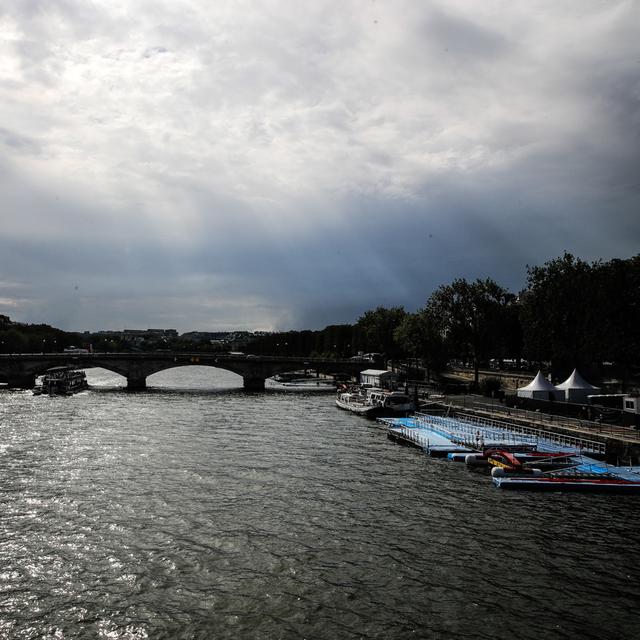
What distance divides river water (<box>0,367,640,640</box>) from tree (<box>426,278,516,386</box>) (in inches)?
2525

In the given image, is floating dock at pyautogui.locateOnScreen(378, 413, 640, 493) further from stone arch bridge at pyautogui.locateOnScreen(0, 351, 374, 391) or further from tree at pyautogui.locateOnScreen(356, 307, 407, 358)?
tree at pyautogui.locateOnScreen(356, 307, 407, 358)

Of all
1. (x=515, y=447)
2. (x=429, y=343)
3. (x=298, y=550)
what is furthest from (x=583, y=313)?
(x=298, y=550)

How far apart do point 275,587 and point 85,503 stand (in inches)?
641

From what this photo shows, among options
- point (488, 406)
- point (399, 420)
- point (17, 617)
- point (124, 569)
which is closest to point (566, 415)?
point (488, 406)

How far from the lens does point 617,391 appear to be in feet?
258

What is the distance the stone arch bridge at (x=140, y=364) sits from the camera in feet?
421

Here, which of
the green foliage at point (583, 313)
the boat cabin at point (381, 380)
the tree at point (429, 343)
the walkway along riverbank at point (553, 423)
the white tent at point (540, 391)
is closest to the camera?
the walkway along riverbank at point (553, 423)

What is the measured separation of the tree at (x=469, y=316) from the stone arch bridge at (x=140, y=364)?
28.7 metres

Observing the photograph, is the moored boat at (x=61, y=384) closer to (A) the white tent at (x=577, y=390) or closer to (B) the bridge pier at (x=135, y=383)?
(B) the bridge pier at (x=135, y=383)

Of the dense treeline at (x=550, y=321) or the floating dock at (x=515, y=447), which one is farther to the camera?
the dense treeline at (x=550, y=321)

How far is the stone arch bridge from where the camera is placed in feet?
421

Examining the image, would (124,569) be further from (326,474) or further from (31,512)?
(326,474)

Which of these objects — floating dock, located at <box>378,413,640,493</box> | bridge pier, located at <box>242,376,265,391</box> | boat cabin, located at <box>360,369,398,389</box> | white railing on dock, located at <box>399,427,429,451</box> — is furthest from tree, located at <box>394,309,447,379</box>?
white railing on dock, located at <box>399,427,429,451</box>

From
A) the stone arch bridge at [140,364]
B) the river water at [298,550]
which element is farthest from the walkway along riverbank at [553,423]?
the stone arch bridge at [140,364]
